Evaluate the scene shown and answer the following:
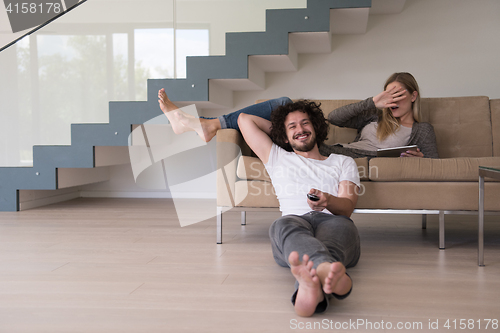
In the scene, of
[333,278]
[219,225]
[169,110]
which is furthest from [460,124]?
[333,278]

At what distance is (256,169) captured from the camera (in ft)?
6.77

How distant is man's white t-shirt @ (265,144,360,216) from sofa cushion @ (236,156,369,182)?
0.22m

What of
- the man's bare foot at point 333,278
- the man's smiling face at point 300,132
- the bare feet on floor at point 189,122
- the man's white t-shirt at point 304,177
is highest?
→ the bare feet on floor at point 189,122

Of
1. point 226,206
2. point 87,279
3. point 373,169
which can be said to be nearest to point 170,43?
point 226,206

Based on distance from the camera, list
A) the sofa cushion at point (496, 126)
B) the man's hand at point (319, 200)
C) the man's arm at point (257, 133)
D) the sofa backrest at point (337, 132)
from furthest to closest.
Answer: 1. the sofa backrest at point (337, 132)
2. the sofa cushion at point (496, 126)
3. the man's arm at point (257, 133)
4. the man's hand at point (319, 200)

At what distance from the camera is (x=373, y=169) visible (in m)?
2.03

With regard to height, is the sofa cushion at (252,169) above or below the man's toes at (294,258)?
above

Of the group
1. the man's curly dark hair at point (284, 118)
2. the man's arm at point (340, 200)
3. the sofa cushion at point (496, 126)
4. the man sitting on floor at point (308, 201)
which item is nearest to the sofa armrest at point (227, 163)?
the man sitting on floor at point (308, 201)

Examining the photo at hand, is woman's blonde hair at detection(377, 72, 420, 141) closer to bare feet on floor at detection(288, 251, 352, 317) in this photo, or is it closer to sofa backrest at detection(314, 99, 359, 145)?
sofa backrest at detection(314, 99, 359, 145)

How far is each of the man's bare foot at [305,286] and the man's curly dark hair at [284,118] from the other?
2.96 feet

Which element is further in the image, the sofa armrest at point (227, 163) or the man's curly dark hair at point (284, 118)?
the sofa armrest at point (227, 163)

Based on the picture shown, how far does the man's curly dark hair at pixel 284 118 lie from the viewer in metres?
1.91

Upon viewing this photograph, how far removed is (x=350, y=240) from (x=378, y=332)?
46 centimetres

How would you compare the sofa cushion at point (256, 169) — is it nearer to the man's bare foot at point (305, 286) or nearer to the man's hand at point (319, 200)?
the man's hand at point (319, 200)
